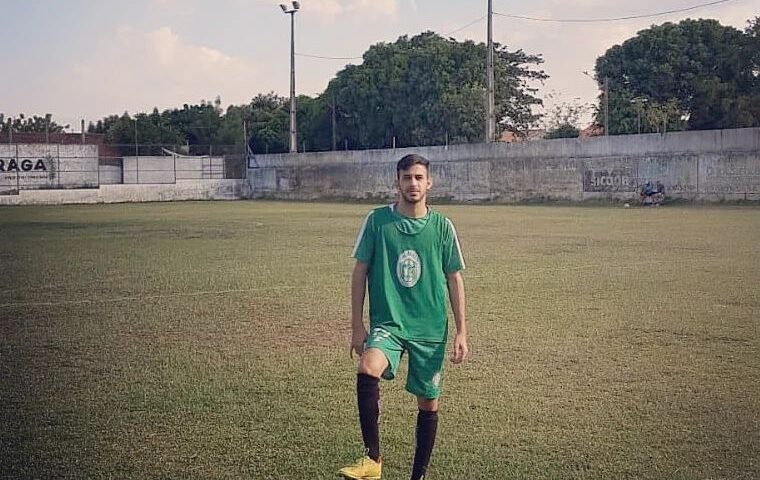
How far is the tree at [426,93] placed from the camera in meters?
60.0

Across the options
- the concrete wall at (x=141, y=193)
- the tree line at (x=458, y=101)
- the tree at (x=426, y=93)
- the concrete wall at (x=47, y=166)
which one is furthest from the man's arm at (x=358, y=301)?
the tree at (x=426, y=93)

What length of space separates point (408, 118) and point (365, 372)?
59053mm

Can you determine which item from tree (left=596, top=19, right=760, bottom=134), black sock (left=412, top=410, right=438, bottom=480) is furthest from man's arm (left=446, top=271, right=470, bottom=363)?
tree (left=596, top=19, right=760, bottom=134)

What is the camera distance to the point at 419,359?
4.94m

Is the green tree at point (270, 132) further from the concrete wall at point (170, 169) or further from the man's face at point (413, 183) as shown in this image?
the man's face at point (413, 183)

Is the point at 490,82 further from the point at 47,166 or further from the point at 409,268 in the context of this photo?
the point at 409,268

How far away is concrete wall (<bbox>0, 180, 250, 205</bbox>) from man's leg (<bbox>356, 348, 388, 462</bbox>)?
47.4 meters

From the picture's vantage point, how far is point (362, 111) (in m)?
66.9

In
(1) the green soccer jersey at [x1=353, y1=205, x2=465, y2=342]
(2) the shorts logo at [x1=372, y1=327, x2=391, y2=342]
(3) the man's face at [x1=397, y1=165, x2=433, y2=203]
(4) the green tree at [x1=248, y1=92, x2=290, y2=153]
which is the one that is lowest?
(2) the shorts logo at [x1=372, y1=327, x2=391, y2=342]

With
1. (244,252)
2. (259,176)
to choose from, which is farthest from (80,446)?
(259,176)

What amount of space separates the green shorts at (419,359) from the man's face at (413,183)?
694 millimetres

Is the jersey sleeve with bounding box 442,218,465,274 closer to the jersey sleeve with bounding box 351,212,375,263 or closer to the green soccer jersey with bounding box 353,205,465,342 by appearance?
the green soccer jersey with bounding box 353,205,465,342

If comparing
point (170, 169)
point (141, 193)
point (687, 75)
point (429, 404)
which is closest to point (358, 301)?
point (429, 404)

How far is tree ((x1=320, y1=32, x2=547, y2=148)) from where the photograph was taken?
60031 millimetres
